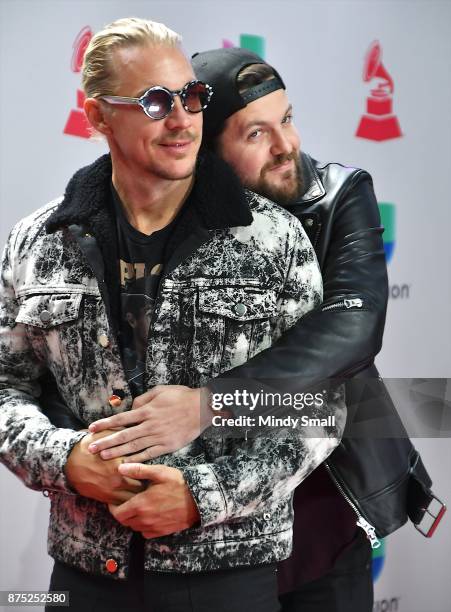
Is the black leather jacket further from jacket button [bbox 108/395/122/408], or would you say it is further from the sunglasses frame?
the sunglasses frame

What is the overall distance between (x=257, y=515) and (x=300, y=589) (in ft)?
2.05

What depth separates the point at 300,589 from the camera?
95.0 inches

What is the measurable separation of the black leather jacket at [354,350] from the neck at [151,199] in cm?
39

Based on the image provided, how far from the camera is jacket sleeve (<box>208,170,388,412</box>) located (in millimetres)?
1940

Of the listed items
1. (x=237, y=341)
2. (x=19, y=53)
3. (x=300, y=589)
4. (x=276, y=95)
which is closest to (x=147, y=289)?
(x=237, y=341)

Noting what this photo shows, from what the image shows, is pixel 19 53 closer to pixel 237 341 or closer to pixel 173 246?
pixel 173 246

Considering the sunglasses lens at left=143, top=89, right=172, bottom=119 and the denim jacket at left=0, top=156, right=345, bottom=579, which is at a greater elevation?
the sunglasses lens at left=143, top=89, right=172, bottom=119

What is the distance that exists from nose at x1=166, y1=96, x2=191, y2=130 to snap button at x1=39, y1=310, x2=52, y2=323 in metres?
0.50

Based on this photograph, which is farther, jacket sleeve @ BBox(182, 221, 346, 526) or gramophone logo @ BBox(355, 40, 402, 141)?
gramophone logo @ BBox(355, 40, 402, 141)

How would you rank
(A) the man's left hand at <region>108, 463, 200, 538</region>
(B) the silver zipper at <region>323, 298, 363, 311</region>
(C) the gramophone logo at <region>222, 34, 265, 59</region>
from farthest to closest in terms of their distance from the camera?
(C) the gramophone logo at <region>222, 34, 265, 59</region>, (B) the silver zipper at <region>323, 298, 363, 311</region>, (A) the man's left hand at <region>108, 463, 200, 538</region>

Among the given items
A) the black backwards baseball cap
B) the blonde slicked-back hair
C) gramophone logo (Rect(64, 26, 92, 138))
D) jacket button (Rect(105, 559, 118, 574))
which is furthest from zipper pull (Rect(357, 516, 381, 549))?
gramophone logo (Rect(64, 26, 92, 138))

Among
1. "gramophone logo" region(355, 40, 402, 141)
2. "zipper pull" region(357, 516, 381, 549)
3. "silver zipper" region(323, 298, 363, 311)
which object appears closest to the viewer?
"silver zipper" region(323, 298, 363, 311)

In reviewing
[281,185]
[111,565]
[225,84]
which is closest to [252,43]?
[225,84]

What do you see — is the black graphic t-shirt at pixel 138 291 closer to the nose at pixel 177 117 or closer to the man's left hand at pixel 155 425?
the man's left hand at pixel 155 425
